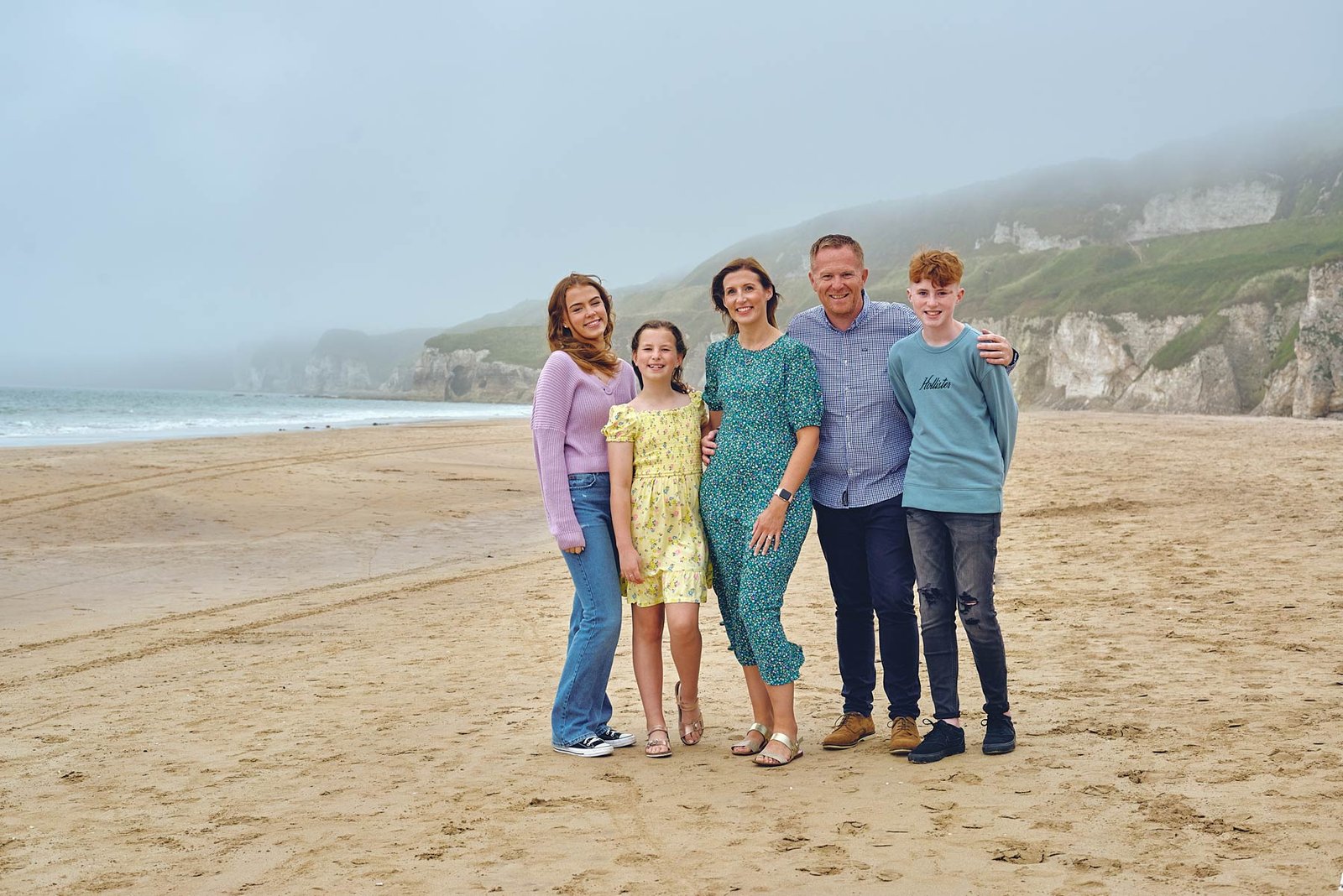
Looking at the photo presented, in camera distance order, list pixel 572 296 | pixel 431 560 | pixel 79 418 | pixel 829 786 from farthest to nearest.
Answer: pixel 79 418 < pixel 431 560 < pixel 572 296 < pixel 829 786

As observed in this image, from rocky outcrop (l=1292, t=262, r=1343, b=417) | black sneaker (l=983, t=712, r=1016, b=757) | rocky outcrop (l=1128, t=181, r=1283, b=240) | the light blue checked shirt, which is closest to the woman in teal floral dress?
the light blue checked shirt

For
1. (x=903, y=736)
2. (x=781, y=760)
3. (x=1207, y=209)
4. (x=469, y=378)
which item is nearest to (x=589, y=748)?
(x=781, y=760)

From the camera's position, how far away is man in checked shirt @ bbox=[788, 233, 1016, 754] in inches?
165

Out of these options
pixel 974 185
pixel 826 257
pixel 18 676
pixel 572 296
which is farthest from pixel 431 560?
pixel 974 185

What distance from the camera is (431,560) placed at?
426 inches

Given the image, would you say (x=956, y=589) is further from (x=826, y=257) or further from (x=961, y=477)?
Answer: (x=826, y=257)

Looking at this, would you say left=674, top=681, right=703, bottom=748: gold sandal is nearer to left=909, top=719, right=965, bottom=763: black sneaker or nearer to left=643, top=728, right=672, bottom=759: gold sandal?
left=643, top=728, right=672, bottom=759: gold sandal

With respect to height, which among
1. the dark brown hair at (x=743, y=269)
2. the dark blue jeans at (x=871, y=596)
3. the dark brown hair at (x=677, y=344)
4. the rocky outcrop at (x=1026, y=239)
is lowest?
the dark blue jeans at (x=871, y=596)

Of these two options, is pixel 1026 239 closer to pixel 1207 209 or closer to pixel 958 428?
pixel 1207 209

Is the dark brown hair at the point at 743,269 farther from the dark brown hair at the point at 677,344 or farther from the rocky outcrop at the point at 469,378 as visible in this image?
the rocky outcrop at the point at 469,378

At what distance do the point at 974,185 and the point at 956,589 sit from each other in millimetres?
211152

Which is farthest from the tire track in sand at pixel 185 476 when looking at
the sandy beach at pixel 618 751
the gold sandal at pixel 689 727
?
the gold sandal at pixel 689 727

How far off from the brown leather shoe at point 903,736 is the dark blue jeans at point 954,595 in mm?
157

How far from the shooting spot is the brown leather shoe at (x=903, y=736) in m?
4.19
